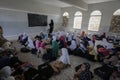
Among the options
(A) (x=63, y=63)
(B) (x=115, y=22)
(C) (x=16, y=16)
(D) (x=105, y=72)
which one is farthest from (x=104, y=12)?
(C) (x=16, y=16)

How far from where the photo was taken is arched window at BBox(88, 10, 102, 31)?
7.09m

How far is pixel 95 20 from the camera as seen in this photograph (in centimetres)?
727

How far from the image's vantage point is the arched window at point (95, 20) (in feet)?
23.3

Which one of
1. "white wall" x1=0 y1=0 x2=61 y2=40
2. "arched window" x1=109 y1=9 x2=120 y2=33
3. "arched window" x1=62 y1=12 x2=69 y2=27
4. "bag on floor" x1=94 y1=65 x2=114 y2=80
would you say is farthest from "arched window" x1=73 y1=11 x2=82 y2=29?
"bag on floor" x1=94 y1=65 x2=114 y2=80

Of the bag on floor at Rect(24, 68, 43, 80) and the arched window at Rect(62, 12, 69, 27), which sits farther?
the arched window at Rect(62, 12, 69, 27)

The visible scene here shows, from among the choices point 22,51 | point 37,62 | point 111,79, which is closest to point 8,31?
point 22,51

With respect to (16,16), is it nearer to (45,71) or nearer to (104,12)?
(45,71)

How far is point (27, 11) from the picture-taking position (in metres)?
6.87

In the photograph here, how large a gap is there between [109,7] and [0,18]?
7.75 metres

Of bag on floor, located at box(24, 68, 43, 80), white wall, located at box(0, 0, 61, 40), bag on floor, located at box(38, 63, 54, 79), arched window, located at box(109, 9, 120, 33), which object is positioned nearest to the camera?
bag on floor, located at box(24, 68, 43, 80)

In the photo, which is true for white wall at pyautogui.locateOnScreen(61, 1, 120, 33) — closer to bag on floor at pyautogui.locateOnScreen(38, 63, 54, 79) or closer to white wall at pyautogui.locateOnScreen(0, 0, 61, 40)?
white wall at pyautogui.locateOnScreen(0, 0, 61, 40)

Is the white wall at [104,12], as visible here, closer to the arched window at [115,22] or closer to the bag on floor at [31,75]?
the arched window at [115,22]

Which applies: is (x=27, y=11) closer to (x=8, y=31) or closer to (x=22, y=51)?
(x=8, y=31)

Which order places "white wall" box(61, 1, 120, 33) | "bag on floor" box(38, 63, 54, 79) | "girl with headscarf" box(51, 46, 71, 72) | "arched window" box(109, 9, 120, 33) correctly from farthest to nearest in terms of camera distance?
"white wall" box(61, 1, 120, 33), "arched window" box(109, 9, 120, 33), "girl with headscarf" box(51, 46, 71, 72), "bag on floor" box(38, 63, 54, 79)
